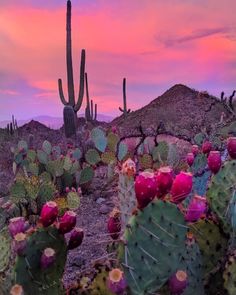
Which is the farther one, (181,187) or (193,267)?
(193,267)

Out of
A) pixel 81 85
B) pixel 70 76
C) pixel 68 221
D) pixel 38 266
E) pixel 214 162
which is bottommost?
pixel 38 266

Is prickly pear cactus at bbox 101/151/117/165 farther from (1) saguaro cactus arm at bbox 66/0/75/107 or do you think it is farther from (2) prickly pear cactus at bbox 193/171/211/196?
(1) saguaro cactus arm at bbox 66/0/75/107

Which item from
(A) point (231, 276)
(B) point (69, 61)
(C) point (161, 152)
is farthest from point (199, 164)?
(B) point (69, 61)

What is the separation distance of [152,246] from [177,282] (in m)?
0.19

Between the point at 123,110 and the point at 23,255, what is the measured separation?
24075 millimetres

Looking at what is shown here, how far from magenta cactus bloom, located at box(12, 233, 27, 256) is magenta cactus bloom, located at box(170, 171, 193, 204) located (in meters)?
0.72

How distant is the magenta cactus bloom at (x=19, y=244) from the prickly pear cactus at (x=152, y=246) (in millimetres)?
461

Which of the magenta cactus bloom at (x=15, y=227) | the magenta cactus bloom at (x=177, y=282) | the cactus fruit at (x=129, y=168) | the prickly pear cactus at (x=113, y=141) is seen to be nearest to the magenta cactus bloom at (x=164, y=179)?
the magenta cactus bloom at (x=177, y=282)

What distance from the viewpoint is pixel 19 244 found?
9.15 feet

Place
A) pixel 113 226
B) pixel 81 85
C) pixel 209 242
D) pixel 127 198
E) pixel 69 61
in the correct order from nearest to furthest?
pixel 209 242 → pixel 113 226 → pixel 127 198 → pixel 81 85 → pixel 69 61

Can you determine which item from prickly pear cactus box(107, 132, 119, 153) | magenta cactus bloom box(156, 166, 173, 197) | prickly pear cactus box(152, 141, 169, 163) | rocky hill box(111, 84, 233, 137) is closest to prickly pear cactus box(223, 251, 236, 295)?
magenta cactus bloom box(156, 166, 173, 197)

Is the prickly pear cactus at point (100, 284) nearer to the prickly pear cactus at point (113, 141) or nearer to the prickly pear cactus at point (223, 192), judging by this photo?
the prickly pear cactus at point (223, 192)

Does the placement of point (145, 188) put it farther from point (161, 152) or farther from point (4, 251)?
point (161, 152)

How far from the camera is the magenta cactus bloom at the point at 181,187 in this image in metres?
2.72
